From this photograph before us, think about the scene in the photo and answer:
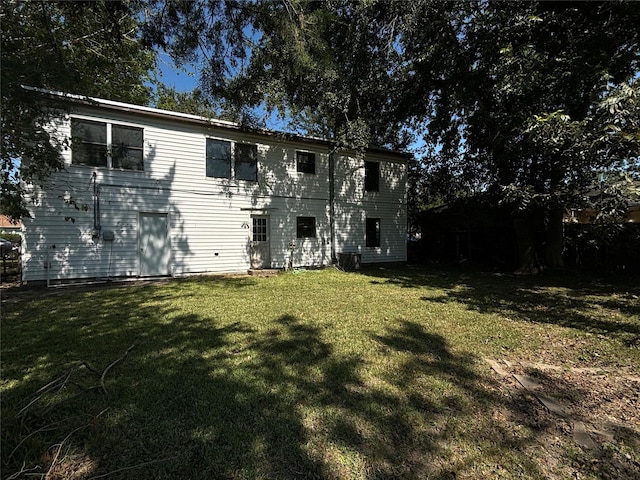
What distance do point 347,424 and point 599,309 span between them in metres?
6.30

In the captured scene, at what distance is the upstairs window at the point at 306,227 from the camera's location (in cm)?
1307

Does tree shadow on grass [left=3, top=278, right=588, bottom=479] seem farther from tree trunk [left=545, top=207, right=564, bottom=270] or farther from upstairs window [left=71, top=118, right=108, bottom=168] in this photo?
tree trunk [left=545, top=207, right=564, bottom=270]

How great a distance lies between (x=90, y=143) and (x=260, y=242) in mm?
5721

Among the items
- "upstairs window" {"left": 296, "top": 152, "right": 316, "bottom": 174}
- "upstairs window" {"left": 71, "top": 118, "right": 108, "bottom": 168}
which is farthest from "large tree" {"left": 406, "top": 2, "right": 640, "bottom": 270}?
"upstairs window" {"left": 71, "top": 118, "right": 108, "bottom": 168}

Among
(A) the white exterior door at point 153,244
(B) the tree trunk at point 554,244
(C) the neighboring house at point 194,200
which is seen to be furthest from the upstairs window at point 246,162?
(B) the tree trunk at point 554,244

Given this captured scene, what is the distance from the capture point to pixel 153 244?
10.3 meters

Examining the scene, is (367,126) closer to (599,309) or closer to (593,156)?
(593,156)

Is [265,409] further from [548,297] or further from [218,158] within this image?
[218,158]

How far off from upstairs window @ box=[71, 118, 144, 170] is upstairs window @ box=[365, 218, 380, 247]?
8.80 metres

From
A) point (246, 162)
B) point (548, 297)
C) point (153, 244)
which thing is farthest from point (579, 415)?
point (246, 162)

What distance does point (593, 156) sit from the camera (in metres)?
5.11

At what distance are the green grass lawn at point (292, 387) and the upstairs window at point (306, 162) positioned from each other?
7410mm

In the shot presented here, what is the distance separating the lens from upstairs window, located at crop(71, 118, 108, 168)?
30.0 ft

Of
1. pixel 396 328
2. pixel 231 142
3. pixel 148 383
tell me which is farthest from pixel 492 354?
pixel 231 142
